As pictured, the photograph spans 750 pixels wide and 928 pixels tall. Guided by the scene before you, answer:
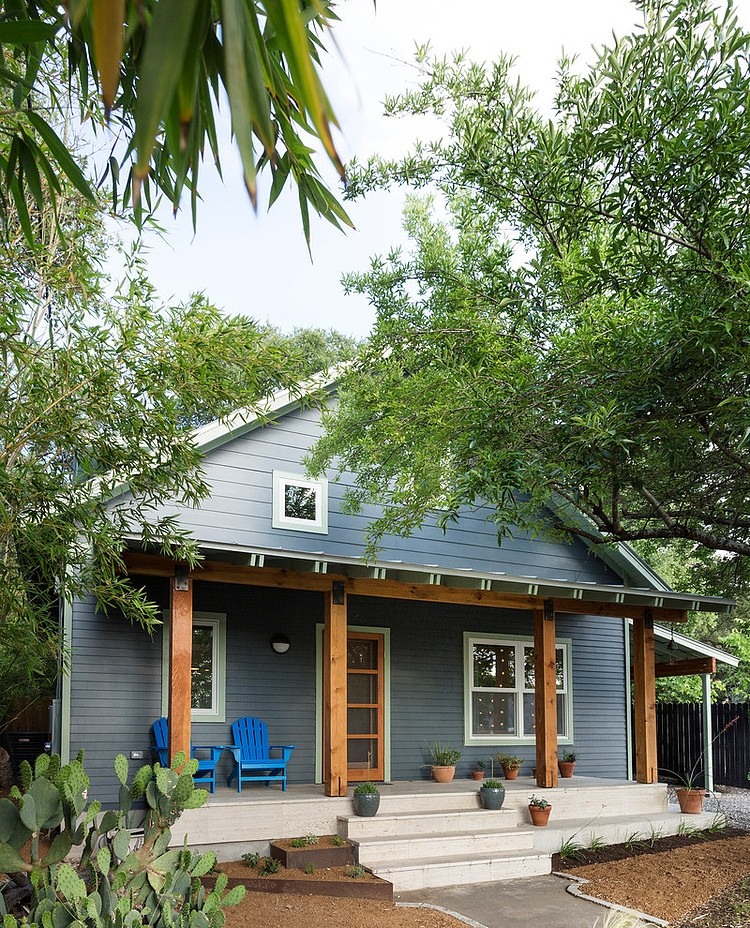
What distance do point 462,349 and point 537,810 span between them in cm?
509

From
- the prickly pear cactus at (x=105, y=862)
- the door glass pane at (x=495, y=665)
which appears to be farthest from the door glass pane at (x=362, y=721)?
the prickly pear cactus at (x=105, y=862)

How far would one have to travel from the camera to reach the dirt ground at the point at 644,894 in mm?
6770

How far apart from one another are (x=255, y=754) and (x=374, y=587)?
2.33 m

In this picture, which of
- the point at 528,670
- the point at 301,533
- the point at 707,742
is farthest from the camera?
the point at 707,742

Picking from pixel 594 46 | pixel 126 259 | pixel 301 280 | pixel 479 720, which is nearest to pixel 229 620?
pixel 479 720

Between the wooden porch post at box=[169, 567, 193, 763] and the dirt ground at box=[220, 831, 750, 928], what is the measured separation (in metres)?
1.52

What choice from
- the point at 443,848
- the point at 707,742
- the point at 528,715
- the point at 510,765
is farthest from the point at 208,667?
the point at 707,742

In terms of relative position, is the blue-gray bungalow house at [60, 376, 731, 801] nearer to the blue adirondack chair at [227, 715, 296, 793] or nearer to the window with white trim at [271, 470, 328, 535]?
the window with white trim at [271, 470, 328, 535]

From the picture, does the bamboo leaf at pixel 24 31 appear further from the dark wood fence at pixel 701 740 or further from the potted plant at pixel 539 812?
the dark wood fence at pixel 701 740

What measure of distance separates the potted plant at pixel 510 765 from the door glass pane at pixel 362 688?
1831mm

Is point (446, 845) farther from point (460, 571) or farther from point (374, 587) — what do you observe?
point (460, 571)

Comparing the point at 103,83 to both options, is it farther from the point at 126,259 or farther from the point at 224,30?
the point at 126,259

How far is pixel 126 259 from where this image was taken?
6133mm

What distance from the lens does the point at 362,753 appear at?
11281 millimetres
